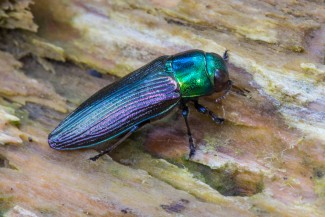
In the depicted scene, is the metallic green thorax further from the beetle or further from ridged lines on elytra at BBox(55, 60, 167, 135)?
ridged lines on elytra at BBox(55, 60, 167, 135)

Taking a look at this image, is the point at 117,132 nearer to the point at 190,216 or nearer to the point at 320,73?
the point at 190,216

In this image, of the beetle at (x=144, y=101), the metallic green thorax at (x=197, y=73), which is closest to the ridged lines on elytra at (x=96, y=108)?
the beetle at (x=144, y=101)

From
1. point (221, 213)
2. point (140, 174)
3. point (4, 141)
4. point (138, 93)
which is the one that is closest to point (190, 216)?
point (221, 213)

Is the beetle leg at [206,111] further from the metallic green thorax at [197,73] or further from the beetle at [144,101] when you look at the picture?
the metallic green thorax at [197,73]

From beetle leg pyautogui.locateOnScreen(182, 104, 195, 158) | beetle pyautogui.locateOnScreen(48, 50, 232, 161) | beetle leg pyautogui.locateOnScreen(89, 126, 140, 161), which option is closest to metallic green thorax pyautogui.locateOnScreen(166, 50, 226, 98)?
beetle pyautogui.locateOnScreen(48, 50, 232, 161)

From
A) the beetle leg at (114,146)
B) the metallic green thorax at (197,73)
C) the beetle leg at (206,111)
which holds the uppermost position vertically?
the metallic green thorax at (197,73)

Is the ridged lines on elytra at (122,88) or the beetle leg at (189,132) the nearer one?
the beetle leg at (189,132)

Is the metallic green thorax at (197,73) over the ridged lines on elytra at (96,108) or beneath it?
over

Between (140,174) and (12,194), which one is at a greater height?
(140,174)
